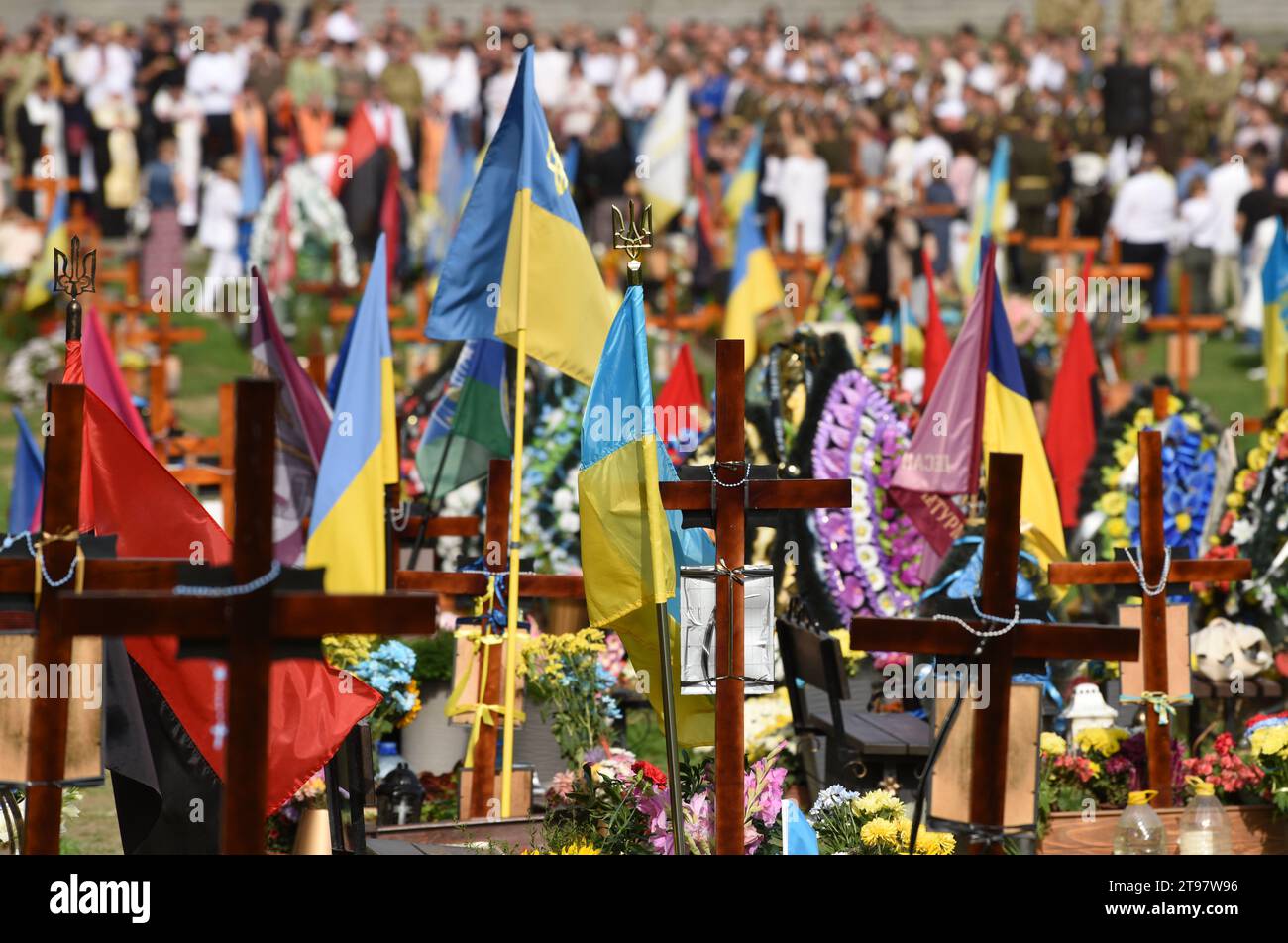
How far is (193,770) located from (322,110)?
18.3m

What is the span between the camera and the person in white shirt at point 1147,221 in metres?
23.9

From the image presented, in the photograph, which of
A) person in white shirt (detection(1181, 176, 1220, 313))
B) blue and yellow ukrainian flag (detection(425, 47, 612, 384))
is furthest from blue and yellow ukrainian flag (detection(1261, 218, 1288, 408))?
person in white shirt (detection(1181, 176, 1220, 313))

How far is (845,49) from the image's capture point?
28.3 m

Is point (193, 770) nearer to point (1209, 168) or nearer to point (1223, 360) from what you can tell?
point (1223, 360)

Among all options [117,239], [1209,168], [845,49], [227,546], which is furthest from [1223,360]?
[227,546]

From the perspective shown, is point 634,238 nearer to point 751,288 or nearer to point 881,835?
point 881,835

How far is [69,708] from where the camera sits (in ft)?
21.8

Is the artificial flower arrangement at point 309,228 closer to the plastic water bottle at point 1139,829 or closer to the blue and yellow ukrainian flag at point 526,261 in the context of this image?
the blue and yellow ukrainian flag at point 526,261

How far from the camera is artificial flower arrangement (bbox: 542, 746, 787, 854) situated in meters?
8.00

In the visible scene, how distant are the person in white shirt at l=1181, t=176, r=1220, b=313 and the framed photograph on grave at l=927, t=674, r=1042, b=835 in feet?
60.9

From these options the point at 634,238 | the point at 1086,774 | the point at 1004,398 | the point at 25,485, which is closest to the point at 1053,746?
the point at 1086,774

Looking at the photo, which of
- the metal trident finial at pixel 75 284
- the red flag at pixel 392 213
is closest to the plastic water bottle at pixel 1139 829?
the metal trident finial at pixel 75 284

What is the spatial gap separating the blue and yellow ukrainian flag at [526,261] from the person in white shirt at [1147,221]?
51.2ft
